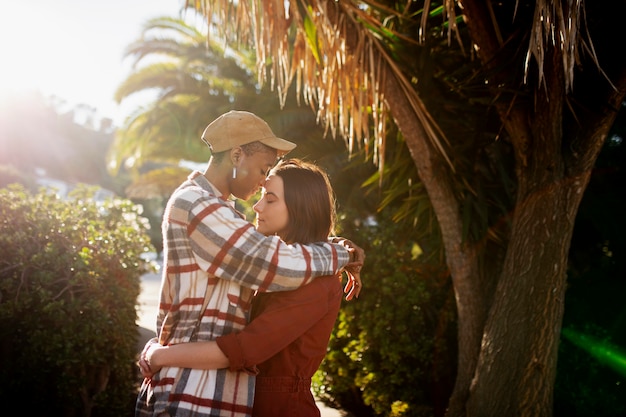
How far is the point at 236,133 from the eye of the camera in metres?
2.45

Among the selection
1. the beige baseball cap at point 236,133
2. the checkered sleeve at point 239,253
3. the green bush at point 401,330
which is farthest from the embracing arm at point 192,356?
the green bush at point 401,330

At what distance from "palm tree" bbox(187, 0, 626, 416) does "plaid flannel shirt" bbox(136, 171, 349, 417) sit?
2.28 m

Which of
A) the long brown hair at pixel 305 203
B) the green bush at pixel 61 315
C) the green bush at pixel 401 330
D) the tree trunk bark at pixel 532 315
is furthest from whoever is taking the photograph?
the green bush at pixel 401 330

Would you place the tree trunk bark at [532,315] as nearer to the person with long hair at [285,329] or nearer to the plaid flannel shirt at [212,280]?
the person with long hair at [285,329]

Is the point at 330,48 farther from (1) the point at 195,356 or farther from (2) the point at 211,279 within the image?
(1) the point at 195,356

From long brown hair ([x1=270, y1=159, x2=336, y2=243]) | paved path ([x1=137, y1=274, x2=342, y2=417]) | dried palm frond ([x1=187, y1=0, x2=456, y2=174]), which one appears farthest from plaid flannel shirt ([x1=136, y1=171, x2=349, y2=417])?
paved path ([x1=137, y1=274, x2=342, y2=417])

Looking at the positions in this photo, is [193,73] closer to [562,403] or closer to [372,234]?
[372,234]

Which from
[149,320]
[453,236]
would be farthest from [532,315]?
[149,320]

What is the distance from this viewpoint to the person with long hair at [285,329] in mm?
2137

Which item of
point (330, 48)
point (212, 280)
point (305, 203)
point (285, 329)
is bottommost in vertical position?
point (285, 329)

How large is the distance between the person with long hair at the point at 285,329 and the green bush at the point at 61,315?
2463 millimetres

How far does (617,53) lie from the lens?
4.24m

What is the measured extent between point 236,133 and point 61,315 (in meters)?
2.78

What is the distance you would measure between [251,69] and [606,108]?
9018mm
